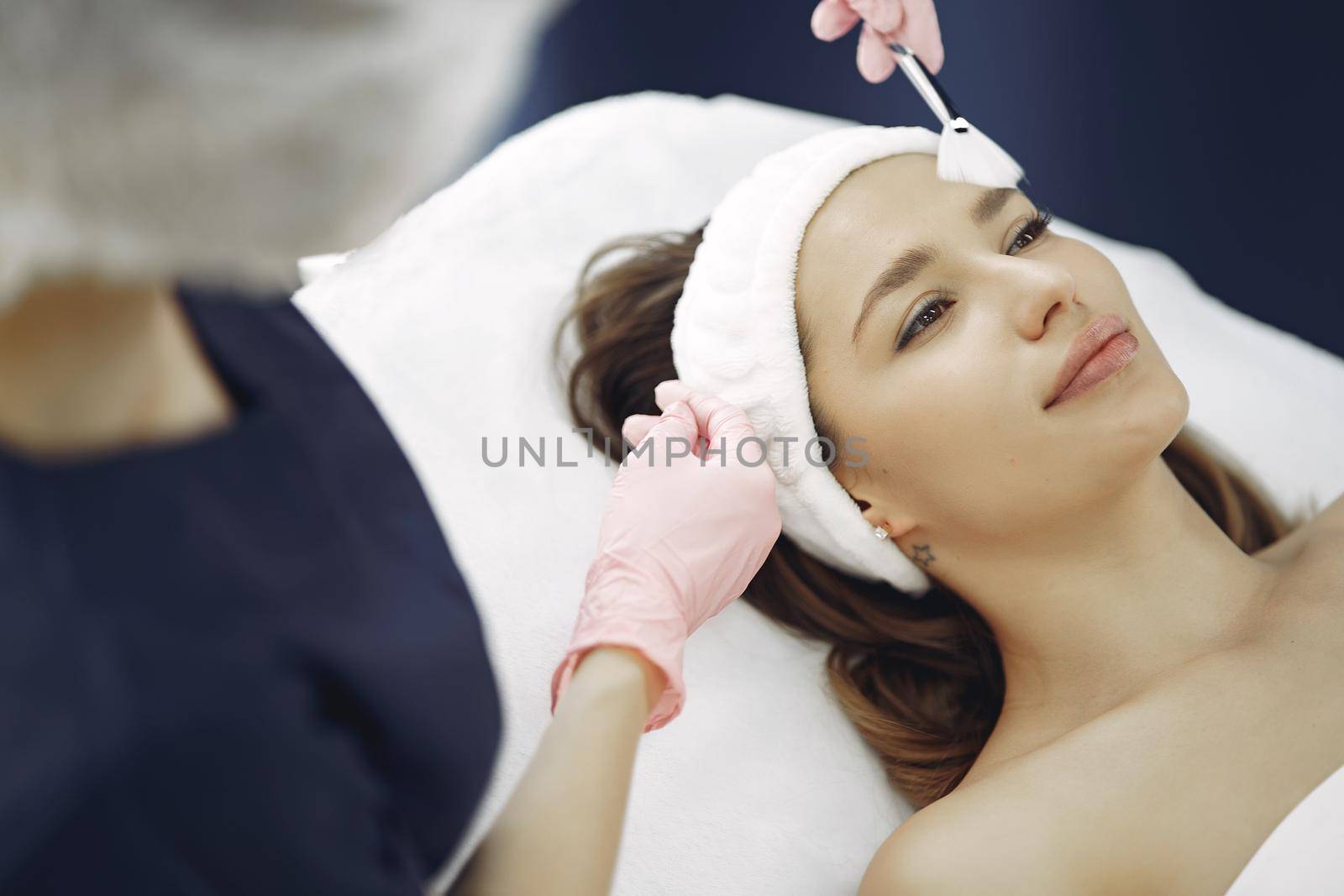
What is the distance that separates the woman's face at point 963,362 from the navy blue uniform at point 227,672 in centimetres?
73

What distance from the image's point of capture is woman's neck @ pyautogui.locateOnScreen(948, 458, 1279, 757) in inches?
52.5

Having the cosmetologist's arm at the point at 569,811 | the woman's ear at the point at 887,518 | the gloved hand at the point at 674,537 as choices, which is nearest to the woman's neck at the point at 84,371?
the cosmetologist's arm at the point at 569,811

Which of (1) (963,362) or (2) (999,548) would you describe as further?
(2) (999,548)

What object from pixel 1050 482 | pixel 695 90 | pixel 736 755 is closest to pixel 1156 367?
pixel 1050 482

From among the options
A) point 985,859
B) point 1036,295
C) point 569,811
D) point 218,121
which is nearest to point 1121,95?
point 1036,295

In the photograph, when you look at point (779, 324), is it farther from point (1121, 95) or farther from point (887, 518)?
point (1121, 95)

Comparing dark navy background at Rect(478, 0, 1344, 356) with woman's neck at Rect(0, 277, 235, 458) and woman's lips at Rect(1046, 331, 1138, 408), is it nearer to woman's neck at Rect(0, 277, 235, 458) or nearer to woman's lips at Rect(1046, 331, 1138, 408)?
woman's lips at Rect(1046, 331, 1138, 408)

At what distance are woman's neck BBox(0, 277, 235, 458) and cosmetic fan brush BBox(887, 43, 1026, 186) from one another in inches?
40.0

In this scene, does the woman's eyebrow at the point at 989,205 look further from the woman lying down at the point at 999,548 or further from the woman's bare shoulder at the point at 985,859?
the woman's bare shoulder at the point at 985,859

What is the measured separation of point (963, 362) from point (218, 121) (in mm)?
959

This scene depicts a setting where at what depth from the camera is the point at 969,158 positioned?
134 cm

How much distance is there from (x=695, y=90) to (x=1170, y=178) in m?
1.12

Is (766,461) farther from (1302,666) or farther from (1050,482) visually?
(1302,666)

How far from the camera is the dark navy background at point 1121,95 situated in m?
2.05
